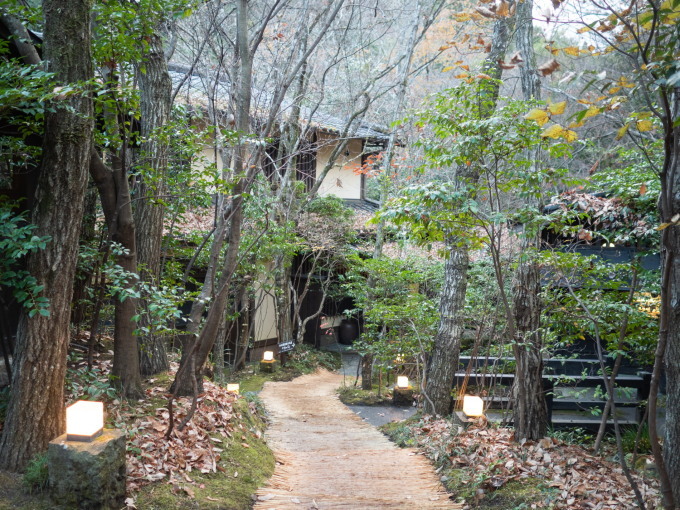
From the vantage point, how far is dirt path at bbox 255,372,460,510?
191 inches

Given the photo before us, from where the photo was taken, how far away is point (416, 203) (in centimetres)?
488

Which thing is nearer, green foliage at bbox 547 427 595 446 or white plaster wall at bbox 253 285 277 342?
green foliage at bbox 547 427 595 446

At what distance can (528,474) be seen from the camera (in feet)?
16.1

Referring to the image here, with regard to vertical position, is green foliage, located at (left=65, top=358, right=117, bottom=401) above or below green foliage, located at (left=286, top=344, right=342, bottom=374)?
above

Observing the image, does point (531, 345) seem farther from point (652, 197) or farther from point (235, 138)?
point (235, 138)

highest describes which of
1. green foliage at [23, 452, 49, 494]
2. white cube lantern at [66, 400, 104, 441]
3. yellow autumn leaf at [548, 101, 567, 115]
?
yellow autumn leaf at [548, 101, 567, 115]

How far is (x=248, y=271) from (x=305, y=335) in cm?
745

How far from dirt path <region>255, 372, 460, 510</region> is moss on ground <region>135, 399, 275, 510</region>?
6.4 inches

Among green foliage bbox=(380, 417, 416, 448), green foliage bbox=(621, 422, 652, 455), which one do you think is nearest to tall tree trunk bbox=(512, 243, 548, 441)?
green foliage bbox=(621, 422, 652, 455)

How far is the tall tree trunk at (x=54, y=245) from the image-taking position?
4062 mm

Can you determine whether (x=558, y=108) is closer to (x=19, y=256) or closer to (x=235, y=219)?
(x=19, y=256)

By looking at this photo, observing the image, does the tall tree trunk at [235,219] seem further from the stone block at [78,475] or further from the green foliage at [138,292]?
the stone block at [78,475]

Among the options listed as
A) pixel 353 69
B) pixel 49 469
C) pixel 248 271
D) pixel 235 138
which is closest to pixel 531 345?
pixel 235 138

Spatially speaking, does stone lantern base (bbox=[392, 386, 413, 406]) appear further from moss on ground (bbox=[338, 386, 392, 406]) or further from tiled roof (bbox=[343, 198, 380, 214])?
tiled roof (bbox=[343, 198, 380, 214])
